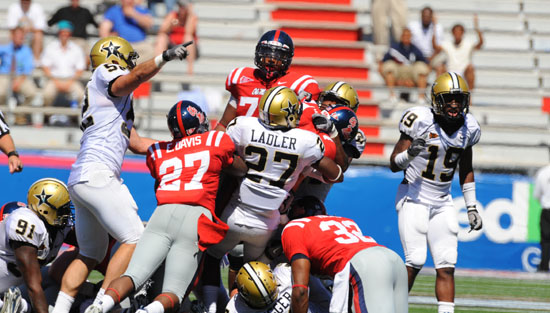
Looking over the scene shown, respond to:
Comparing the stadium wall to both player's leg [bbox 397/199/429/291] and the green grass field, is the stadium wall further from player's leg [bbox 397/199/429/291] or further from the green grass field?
player's leg [bbox 397/199/429/291]

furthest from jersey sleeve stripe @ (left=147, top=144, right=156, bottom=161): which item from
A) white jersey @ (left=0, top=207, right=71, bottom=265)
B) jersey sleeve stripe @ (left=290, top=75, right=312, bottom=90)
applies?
jersey sleeve stripe @ (left=290, top=75, right=312, bottom=90)

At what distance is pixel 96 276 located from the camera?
385 inches

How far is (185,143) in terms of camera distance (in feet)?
21.3

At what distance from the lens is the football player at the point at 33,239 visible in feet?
20.7

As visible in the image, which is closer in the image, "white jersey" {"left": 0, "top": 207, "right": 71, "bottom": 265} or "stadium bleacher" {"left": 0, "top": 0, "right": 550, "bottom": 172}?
"white jersey" {"left": 0, "top": 207, "right": 71, "bottom": 265}

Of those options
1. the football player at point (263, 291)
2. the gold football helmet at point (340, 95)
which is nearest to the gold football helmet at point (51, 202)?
the football player at point (263, 291)

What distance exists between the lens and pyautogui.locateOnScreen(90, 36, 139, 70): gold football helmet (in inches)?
265

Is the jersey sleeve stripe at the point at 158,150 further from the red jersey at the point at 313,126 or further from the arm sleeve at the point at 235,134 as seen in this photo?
the red jersey at the point at 313,126

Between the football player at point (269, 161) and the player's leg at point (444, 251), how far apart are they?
4.36 ft

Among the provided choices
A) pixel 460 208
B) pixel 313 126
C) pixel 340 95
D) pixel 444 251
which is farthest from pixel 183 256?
pixel 460 208

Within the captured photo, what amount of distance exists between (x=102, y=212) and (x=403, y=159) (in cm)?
252

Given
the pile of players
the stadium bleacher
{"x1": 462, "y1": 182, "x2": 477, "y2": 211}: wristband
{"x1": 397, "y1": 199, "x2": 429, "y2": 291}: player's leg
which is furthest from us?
the stadium bleacher

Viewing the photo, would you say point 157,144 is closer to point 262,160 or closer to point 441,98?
point 262,160

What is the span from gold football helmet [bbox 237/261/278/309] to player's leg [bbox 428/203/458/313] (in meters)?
1.56
